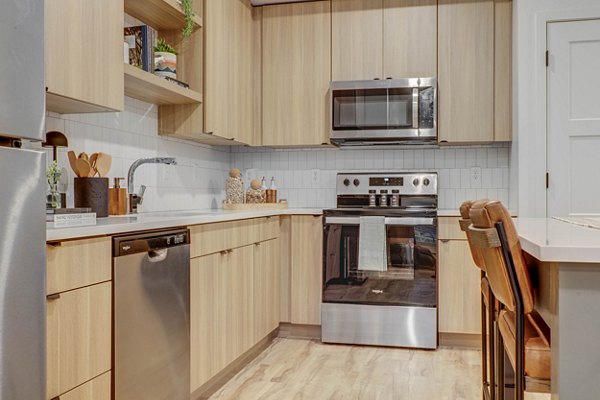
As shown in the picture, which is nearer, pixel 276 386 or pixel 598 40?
pixel 276 386

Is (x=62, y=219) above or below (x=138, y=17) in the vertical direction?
below

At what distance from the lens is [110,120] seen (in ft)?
9.85

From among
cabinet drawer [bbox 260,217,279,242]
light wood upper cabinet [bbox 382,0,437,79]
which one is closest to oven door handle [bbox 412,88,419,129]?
light wood upper cabinet [bbox 382,0,437,79]

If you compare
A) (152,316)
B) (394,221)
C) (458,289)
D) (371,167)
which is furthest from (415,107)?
(152,316)

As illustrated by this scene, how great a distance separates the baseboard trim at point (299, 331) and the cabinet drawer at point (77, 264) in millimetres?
2264

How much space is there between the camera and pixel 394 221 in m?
Answer: 3.73

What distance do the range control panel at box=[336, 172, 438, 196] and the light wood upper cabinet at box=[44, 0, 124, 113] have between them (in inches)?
87.0

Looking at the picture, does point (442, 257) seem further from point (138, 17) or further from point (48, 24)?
point (48, 24)

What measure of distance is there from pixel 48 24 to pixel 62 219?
76 cm

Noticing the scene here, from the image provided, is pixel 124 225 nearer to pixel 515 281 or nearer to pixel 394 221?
pixel 515 281

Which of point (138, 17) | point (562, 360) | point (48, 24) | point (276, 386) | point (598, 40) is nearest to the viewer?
point (562, 360)

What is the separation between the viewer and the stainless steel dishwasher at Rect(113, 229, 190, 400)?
6.58 ft

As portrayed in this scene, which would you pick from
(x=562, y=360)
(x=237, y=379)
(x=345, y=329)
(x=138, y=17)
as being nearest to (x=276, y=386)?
(x=237, y=379)

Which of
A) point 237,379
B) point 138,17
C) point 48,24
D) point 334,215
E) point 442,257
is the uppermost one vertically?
point 138,17
